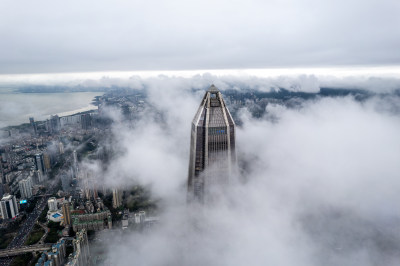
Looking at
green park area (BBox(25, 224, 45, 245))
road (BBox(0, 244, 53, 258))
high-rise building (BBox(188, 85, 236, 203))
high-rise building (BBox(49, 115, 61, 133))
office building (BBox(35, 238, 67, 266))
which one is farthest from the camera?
high-rise building (BBox(49, 115, 61, 133))

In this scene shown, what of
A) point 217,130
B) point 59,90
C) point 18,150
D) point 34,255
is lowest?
point 34,255

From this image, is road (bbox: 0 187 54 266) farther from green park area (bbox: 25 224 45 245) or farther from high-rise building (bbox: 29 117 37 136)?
high-rise building (bbox: 29 117 37 136)

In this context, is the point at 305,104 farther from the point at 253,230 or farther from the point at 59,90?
the point at 59,90

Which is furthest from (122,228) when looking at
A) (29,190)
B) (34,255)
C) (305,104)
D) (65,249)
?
(305,104)

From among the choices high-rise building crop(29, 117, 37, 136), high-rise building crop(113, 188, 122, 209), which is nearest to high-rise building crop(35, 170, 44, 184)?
high-rise building crop(29, 117, 37, 136)

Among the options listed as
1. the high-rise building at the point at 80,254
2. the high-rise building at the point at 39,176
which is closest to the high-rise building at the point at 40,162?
the high-rise building at the point at 39,176

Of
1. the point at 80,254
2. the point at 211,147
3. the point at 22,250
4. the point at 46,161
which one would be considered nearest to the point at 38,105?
the point at 46,161
